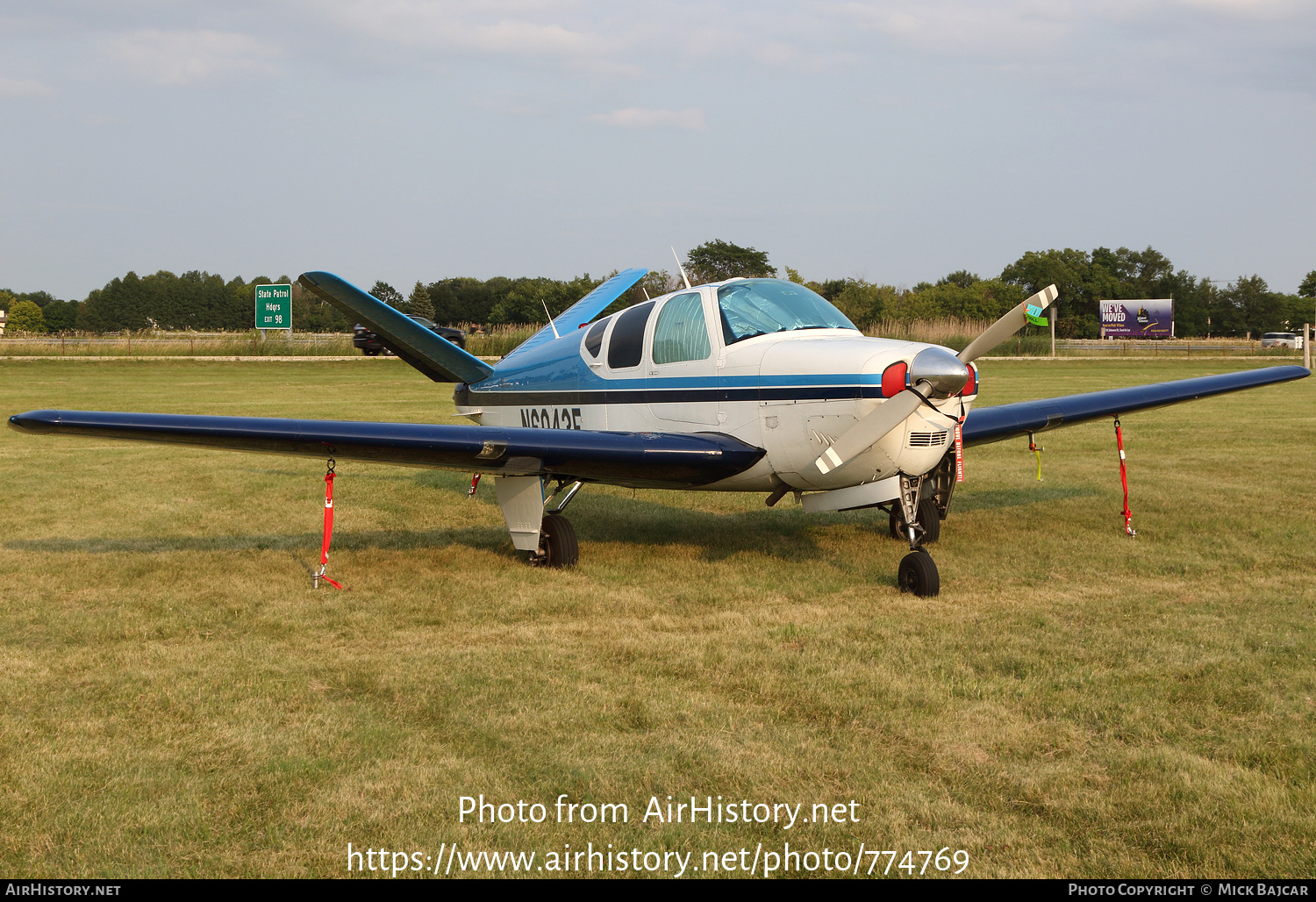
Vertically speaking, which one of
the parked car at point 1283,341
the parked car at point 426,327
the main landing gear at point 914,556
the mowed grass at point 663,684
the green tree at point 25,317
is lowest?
the mowed grass at point 663,684

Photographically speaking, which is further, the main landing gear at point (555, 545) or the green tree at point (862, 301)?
the green tree at point (862, 301)

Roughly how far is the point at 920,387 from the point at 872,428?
0.42 meters

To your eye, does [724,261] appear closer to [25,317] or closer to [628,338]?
[628,338]

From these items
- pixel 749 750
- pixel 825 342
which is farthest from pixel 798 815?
pixel 825 342

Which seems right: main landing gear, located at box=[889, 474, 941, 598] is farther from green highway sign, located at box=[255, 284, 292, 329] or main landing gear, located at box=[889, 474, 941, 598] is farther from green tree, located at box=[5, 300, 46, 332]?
green tree, located at box=[5, 300, 46, 332]

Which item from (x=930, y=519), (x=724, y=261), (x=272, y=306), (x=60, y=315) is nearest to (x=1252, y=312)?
(x=724, y=261)

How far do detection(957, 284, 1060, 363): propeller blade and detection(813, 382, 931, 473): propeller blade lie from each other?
46cm

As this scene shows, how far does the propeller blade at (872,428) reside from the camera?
256 inches

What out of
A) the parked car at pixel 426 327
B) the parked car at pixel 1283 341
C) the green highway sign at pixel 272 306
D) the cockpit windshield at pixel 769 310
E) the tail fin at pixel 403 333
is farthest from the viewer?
the parked car at pixel 1283 341

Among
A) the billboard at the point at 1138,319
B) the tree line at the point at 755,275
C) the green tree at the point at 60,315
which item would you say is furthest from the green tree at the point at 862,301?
the green tree at the point at 60,315

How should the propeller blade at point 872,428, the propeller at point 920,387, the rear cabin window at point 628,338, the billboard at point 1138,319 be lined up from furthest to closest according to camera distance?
the billboard at point 1138,319
the rear cabin window at point 628,338
the propeller blade at point 872,428
the propeller at point 920,387

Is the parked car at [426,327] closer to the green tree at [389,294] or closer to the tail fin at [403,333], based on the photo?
the tail fin at [403,333]

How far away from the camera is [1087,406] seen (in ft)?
31.5

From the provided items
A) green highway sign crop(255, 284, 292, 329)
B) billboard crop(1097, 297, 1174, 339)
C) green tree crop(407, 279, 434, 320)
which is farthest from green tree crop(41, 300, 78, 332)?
billboard crop(1097, 297, 1174, 339)
